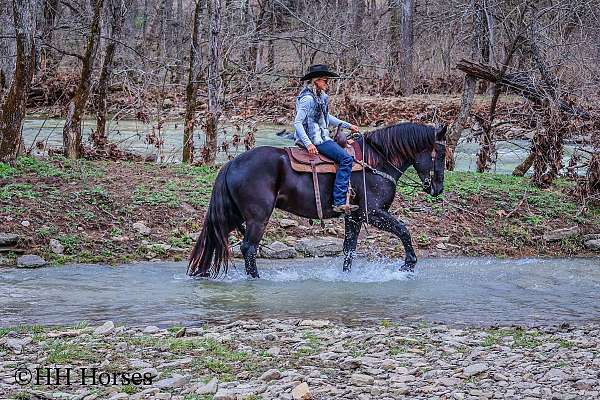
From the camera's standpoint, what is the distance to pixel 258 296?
968 cm

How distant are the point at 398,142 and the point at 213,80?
18.9 feet

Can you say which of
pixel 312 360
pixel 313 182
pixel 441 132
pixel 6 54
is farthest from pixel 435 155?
pixel 6 54

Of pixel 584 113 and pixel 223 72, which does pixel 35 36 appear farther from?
pixel 584 113

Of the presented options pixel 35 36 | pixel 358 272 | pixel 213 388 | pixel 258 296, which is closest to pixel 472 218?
pixel 358 272

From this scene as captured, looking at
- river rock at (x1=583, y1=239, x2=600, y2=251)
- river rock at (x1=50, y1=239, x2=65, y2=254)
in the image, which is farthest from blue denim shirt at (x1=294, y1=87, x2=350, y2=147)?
river rock at (x1=583, y1=239, x2=600, y2=251)

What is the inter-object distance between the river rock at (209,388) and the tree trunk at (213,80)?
1088 centimetres

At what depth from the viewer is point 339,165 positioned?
10.8 metres

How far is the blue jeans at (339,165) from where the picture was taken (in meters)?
10.8

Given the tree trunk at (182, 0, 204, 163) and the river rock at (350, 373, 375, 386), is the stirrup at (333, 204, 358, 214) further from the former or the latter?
the tree trunk at (182, 0, 204, 163)

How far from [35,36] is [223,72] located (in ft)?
13.7

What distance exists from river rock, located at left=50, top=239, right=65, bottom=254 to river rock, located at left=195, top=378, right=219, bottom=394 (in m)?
6.41

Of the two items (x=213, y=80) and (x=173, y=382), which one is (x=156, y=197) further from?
(x=173, y=382)

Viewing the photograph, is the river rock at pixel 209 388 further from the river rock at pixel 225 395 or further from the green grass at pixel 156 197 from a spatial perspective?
the green grass at pixel 156 197

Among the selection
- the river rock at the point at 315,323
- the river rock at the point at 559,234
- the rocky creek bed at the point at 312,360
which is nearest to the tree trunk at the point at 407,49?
the river rock at the point at 559,234
